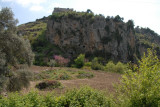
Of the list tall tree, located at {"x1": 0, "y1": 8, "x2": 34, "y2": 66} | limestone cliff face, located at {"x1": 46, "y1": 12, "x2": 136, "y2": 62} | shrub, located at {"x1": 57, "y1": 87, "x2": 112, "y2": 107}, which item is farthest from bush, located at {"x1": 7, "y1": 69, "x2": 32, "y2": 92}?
limestone cliff face, located at {"x1": 46, "y1": 12, "x2": 136, "y2": 62}

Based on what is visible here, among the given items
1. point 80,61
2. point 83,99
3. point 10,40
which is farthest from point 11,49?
point 80,61

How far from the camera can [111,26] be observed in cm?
4894

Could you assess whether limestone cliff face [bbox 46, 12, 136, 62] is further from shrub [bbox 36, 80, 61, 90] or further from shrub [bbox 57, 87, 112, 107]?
shrub [bbox 57, 87, 112, 107]

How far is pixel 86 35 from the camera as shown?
47.7 meters

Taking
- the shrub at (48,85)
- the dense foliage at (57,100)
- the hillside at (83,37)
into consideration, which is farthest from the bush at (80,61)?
the dense foliage at (57,100)

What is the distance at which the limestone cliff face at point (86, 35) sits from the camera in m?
47.5

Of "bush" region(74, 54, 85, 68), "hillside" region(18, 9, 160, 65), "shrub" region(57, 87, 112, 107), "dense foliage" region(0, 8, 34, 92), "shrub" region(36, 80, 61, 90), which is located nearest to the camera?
"shrub" region(57, 87, 112, 107)

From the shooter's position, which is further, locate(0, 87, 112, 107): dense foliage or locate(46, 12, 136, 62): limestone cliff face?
locate(46, 12, 136, 62): limestone cliff face

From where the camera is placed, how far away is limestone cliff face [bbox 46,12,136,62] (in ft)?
156

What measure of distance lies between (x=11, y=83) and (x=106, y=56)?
41578 mm

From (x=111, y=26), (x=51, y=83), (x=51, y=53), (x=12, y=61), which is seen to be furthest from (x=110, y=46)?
(x=12, y=61)

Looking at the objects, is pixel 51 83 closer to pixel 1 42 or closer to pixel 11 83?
pixel 11 83

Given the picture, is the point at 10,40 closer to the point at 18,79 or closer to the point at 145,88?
the point at 18,79

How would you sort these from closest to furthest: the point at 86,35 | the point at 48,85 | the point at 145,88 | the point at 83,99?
the point at 145,88 < the point at 83,99 < the point at 48,85 < the point at 86,35
